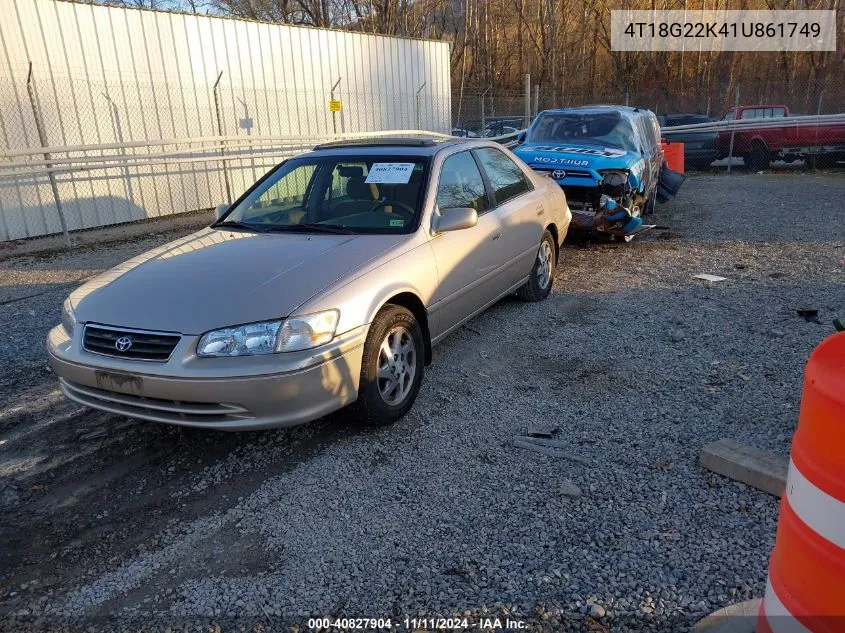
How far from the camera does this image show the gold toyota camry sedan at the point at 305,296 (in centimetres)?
320

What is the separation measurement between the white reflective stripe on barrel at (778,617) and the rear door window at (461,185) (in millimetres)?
3165

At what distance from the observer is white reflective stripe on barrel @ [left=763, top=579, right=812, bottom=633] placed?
1805 millimetres

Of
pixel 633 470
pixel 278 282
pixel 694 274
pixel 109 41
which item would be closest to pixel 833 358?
pixel 633 470

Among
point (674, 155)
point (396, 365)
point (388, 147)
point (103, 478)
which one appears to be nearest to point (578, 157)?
point (388, 147)

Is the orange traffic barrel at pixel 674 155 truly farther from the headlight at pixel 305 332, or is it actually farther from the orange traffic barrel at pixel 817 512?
the orange traffic barrel at pixel 817 512

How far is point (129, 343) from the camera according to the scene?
3279mm

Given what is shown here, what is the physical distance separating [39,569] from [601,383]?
3450mm

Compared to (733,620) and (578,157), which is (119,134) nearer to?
(578,157)

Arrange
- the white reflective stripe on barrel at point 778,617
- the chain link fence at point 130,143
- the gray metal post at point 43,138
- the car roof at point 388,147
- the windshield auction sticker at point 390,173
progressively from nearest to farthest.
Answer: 1. the white reflective stripe on barrel at point 778,617
2. the windshield auction sticker at point 390,173
3. the car roof at point 388,147
4. the gray metal post at point 43,138
5. the chain link fence at point 130,143

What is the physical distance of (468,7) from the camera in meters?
41.2

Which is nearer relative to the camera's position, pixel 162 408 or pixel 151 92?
pixel 162 408

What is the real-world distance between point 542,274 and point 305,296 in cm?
350

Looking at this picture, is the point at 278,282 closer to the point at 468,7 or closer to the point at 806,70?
the point at 806,70

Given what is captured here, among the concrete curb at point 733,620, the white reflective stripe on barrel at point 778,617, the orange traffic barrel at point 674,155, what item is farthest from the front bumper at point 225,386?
the orange traffic barrel at point 674,155
